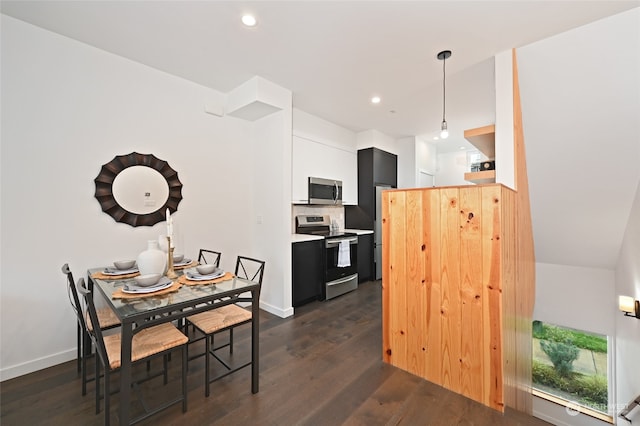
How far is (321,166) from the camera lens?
4430 millimetres

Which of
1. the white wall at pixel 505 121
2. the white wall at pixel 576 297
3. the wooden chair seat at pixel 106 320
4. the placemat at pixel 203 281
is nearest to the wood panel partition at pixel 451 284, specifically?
the white wall at pixel 505 121

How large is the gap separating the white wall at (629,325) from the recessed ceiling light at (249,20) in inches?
155

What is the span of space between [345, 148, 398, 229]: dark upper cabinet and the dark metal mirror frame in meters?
3.20

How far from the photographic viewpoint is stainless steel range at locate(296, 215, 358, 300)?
12.9ft

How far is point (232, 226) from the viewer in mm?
3502

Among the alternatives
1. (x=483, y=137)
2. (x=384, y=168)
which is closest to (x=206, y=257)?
(x=483, y=137)

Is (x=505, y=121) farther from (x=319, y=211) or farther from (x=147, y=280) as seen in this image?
(x=147, y=280)

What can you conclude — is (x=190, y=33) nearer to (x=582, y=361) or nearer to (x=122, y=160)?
(x=122, y=160)

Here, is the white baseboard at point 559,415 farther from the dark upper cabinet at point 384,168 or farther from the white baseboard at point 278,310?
the dark upper cabinet at point 384,168

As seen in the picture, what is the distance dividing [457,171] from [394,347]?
5098mm

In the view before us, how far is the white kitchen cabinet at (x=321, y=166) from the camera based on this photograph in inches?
159

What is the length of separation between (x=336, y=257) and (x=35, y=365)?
3.28 metres

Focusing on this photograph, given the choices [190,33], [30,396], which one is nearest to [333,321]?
[30,396]

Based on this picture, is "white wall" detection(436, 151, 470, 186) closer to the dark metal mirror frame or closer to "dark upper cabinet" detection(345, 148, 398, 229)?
"dark upper cabinet" detection(345, 148, 398, 229)
